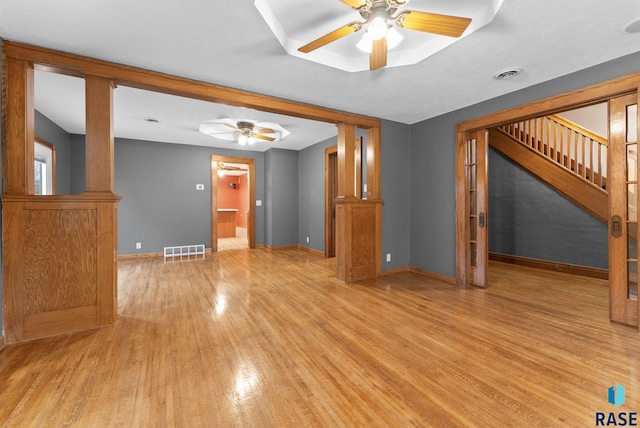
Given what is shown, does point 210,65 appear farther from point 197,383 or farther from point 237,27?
point 197,383

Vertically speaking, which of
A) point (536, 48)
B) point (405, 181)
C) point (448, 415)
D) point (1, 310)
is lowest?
point (448, 415)

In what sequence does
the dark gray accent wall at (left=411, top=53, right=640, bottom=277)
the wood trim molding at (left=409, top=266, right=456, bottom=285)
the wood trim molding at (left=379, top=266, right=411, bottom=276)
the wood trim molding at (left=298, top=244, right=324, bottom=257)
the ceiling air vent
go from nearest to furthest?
the ceiling air vent → the dark gray accent wall at (left=411, top=53, right=640, bottom=277) → the wood trim molding at (left=409, top=266, right=456, bottom=285) → the wood trim molding at (left=379, top=266, right=411, bottom=276) → the wood trim molding at (left=298, top=244, right=324, bottom=257)

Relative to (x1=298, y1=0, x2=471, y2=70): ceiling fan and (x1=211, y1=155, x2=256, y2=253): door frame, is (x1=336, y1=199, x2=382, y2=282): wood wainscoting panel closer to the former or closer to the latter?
(x1=298, y1=0, x2=471, y2=70): ceiling fan

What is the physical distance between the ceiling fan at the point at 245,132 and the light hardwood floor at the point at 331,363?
279 centimetres

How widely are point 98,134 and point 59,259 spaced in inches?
45.5

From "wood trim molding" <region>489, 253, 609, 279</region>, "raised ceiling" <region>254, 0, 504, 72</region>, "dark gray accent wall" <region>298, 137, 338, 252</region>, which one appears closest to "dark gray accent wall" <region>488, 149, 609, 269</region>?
"wood trim molding" <region>489, 253, 609, 279</region>

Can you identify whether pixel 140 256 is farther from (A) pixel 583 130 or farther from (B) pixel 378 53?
(A) pixel 583 130

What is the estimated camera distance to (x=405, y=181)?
186 inches

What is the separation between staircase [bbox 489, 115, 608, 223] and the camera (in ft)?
14.0

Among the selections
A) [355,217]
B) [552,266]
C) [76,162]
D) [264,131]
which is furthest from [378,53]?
[76,162]

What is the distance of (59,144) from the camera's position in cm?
496

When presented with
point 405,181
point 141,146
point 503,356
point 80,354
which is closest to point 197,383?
point 80,354

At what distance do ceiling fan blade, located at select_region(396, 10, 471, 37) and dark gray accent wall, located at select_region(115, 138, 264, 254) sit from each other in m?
5.59

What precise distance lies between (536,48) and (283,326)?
3315 millimetres
